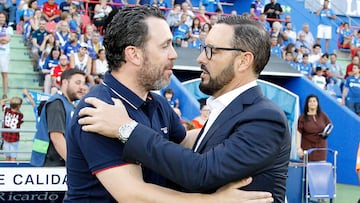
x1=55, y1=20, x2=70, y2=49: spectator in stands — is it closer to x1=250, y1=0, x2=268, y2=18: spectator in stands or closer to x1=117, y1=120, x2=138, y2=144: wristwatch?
x1=250, y1=0, x2=268, y2=18: spectator in stands

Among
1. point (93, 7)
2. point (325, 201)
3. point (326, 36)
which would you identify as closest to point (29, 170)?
point (325, 201)

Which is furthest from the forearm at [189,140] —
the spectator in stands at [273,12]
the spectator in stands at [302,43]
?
the spectator in stands at [273,12]

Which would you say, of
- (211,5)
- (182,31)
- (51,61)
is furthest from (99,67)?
(211,5)

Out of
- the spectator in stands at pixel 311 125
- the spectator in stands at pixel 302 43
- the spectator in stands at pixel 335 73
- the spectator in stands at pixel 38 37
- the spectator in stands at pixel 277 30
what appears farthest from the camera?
the spectator in stands at pixel 302 43

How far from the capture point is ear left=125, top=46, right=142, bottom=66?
2.70 meters

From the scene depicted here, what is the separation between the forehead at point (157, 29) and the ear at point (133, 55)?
7 cm

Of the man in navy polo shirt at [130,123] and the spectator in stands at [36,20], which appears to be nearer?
the man in navy polo shirt at [130,123]

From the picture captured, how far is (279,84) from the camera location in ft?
Answer: 48.1

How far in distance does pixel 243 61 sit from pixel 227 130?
296mm

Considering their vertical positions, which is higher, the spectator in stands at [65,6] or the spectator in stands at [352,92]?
the spectator in stands at [65,6]

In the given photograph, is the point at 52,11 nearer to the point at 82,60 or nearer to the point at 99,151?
the point at 82,60

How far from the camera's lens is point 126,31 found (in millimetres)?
2689

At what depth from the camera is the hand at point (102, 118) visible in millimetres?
2514

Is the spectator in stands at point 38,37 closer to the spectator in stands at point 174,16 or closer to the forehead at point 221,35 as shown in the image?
the spectator in stands at point 174,16
